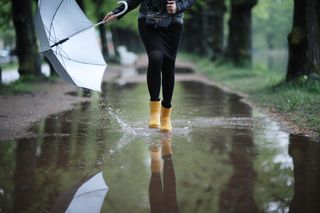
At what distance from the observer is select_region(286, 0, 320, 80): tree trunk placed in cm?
1164

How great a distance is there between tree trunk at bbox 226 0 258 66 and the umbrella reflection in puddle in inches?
728

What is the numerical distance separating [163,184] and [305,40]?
826cm

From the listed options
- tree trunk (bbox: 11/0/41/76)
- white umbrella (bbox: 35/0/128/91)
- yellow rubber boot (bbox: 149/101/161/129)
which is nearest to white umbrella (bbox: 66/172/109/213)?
yellow rubber boot (bbox: 149/101/161/129)

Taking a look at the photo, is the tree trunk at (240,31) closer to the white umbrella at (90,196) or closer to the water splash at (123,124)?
the water splash at (123,124)

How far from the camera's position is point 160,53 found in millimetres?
6688

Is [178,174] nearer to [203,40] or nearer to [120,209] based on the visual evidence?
[120,209]

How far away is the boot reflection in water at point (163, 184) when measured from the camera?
3.86m

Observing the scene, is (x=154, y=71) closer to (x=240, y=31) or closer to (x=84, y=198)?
(x=84, y=198)

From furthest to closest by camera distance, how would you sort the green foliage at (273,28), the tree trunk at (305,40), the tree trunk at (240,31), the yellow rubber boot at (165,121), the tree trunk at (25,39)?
the green foliage at (273,28), the tree trunk at (240,31), the tree trunk at (25,39), the tree trunk at (305,40), the yellow rubber boot at (165,121)

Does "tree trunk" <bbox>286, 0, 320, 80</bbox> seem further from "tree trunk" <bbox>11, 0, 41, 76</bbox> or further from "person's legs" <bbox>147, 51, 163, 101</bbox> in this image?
"tree trunk" <bbox>11, 0, 41, 76</bbox>

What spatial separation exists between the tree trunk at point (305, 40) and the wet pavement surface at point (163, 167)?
4262 millimetres

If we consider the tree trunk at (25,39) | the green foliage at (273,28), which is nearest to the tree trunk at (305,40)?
the tree trunk at (25,39)

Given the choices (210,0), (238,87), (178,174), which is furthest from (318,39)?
(210,0)

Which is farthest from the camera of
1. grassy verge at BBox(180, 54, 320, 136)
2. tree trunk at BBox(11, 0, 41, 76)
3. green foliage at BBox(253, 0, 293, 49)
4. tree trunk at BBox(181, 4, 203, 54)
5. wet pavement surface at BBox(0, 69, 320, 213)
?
green foliage at BBox(253, 0, 293, 49)
